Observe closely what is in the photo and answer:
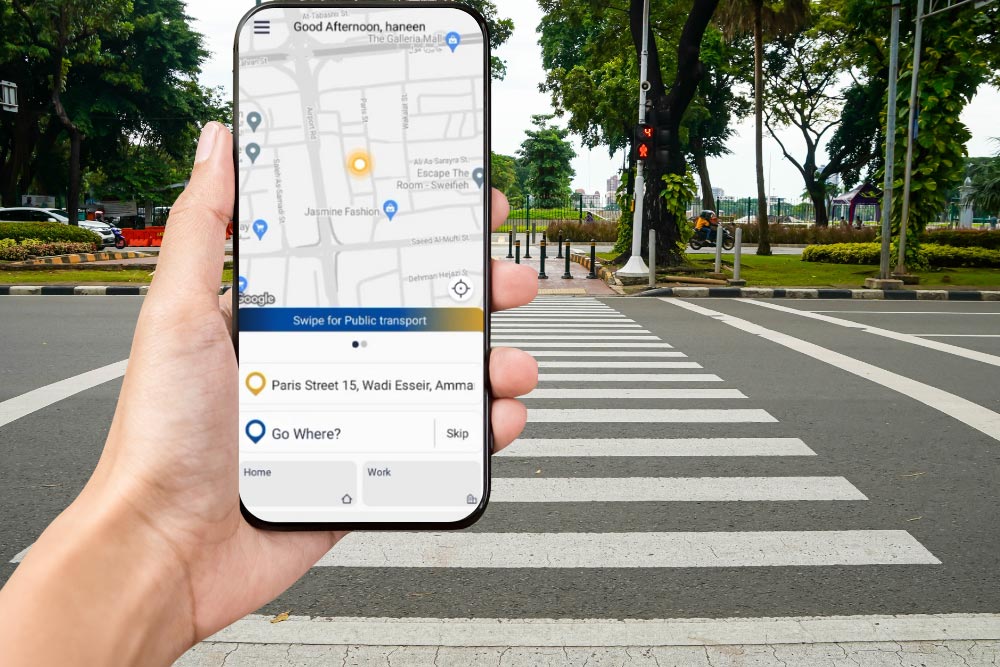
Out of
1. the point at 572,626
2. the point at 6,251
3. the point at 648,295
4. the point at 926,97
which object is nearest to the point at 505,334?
the point at 648,295

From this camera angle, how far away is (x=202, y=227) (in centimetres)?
194

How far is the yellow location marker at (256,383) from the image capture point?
207cm

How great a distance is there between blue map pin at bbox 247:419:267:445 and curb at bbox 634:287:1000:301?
52.5 ft

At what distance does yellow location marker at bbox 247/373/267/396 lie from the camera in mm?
2074

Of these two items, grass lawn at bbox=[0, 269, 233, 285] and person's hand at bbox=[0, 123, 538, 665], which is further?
grass lawn at bbox=[0, 269, 233, 285]

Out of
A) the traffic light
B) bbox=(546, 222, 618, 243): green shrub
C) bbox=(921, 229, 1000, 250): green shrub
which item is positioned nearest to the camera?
the traffic light

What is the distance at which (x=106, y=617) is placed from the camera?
5.08 feet

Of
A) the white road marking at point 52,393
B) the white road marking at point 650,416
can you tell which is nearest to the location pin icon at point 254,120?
the white road marking at point 650,416

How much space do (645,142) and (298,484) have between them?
59.5ft

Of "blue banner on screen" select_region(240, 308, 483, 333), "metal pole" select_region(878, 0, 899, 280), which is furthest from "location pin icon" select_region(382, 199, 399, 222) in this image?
"metal pole" select_region(878, 0, 899, 280)

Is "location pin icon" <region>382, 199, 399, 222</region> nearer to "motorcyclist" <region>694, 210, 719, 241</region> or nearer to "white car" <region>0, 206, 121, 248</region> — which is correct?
"white car" <region>0, 206, 121, 248</region>

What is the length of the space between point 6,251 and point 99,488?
24.9 meters

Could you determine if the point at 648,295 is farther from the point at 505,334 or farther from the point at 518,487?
the point at 518,487

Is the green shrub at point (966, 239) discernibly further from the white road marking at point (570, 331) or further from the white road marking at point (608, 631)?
the white road marking at point (608, 631)
